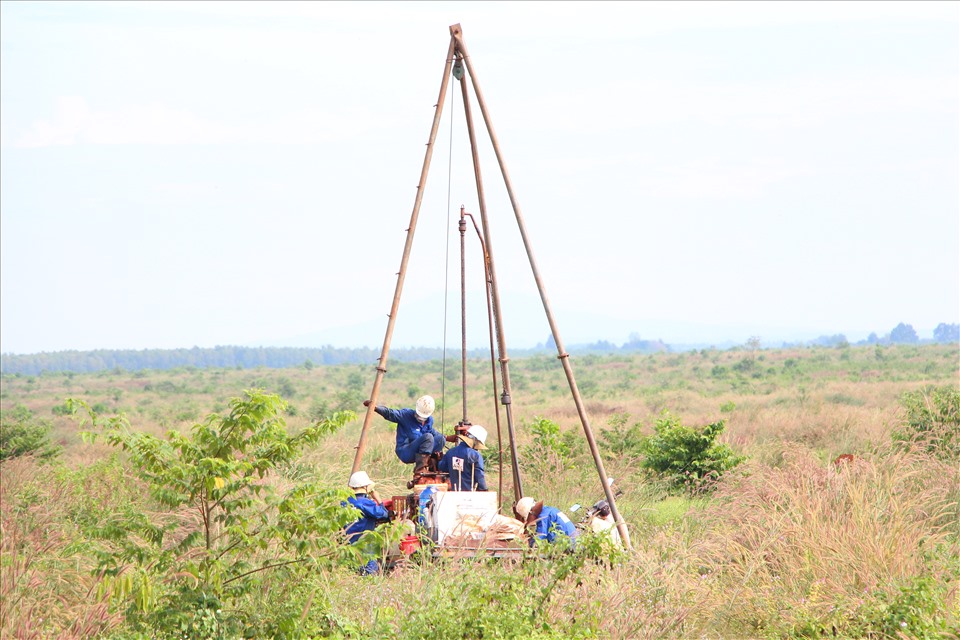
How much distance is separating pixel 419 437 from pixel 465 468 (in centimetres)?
69

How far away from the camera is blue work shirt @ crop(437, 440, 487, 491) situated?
9.66 m

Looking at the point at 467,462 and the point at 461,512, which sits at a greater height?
the point at 467,462

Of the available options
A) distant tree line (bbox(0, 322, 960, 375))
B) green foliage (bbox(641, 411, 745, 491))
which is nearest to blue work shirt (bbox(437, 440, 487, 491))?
green foliage (bbox(641, 411, 745, 491))

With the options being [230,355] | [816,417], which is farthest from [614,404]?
[230,355]

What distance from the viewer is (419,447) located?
1012 centimetres

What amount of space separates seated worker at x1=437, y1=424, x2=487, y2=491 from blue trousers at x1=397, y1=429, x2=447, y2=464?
1.27ft

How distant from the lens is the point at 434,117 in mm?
9203

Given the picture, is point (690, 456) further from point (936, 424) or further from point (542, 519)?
point (542, 519)

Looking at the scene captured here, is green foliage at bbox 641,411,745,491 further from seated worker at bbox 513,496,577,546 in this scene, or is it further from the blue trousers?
seated worker at bbox 513,496,577,546

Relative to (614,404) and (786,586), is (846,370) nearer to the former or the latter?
(614,404)

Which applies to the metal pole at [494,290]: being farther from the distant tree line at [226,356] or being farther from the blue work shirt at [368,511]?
the distant tree line at [226,356]

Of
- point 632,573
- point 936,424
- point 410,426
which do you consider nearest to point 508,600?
point 632,573

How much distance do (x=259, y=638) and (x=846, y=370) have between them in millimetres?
44577

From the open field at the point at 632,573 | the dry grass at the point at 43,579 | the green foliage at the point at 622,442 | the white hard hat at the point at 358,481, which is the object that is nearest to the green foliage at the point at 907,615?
the open field at the point at 632,573
